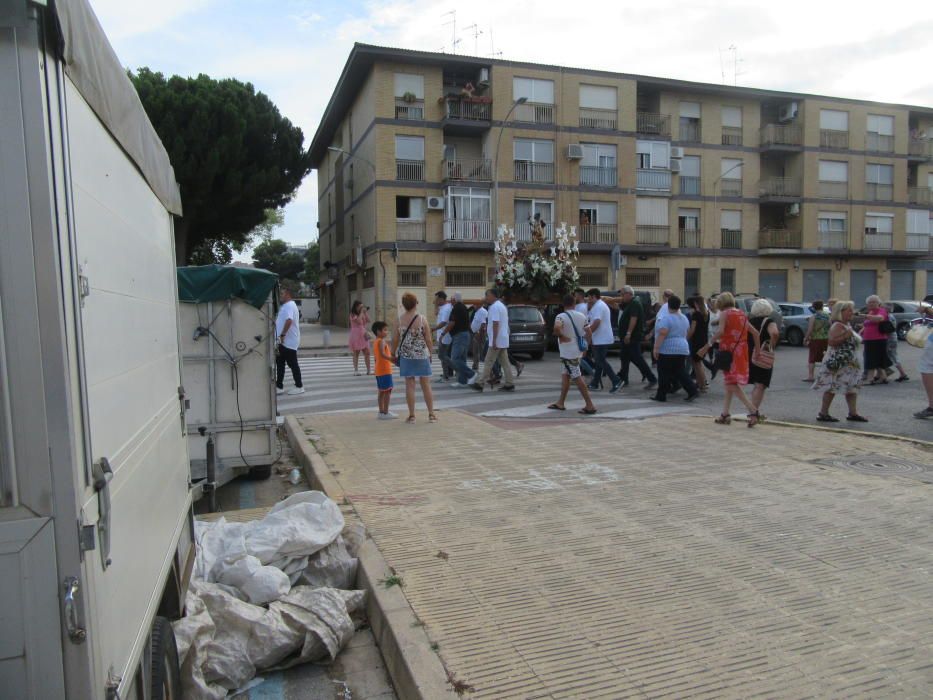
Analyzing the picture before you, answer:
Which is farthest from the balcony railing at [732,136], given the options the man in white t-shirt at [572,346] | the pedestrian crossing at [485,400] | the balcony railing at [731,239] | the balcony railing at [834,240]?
the man in white t-shirt at [572,346]

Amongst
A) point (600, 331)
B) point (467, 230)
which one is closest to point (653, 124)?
point (467, 230)

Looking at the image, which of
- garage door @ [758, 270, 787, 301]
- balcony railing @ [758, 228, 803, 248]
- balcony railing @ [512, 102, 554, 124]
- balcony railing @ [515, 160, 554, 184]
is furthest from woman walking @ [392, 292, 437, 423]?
balcony railing @ [758, 228, 803, 248]

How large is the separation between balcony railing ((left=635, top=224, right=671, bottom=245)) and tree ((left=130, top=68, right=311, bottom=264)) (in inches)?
678

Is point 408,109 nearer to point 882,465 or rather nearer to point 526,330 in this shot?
point 526,330

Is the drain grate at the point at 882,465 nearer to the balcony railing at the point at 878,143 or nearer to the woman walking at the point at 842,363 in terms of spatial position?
the woman walking at the point at 842,363

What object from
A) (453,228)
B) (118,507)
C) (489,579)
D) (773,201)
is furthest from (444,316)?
(773,201)

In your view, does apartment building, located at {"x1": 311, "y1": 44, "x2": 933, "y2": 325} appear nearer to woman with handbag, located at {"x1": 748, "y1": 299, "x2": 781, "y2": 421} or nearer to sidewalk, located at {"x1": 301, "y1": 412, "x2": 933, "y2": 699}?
woman with handbag, located at {"x1": 748, "y1": 299, "x2": 781, "y2": 421}

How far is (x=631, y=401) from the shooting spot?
11.1 m

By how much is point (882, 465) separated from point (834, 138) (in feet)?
133

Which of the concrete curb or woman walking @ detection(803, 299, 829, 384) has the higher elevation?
woman walking @ detection(803, 299, 829, 384)

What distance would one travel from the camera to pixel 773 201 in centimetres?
3928

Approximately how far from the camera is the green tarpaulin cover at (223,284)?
6.46m

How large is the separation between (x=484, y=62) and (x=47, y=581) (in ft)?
114

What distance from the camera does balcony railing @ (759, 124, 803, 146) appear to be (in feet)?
129
